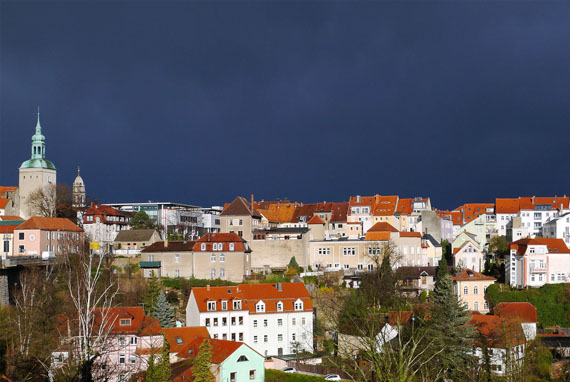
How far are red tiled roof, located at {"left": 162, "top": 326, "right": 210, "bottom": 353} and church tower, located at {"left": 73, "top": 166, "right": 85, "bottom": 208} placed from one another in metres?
44.8

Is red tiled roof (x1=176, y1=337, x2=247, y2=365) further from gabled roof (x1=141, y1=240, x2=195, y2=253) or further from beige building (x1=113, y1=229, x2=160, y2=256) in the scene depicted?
beige building (x1=113, y1=229, x2=160, y2=256)

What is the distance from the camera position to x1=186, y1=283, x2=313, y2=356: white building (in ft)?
157

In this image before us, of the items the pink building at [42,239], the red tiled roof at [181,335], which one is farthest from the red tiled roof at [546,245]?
the pink building at [42,239]

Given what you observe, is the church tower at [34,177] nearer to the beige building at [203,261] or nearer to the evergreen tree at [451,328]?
the beige building at [203,261]

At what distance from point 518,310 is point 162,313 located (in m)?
24.4

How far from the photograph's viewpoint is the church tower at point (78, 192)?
8446 centimetres

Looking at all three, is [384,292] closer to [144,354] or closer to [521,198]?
[144,354]

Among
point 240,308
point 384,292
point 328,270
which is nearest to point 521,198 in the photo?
point 328,270

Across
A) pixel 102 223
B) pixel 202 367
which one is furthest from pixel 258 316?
pixel 102 223

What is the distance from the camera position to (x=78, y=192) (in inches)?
3792

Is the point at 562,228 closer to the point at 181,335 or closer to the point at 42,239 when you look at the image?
the point at 181,335

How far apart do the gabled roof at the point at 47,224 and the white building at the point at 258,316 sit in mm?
21195

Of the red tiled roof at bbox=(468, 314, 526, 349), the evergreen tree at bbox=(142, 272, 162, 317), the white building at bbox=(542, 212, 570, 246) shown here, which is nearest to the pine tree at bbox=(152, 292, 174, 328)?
the evergreen tree at bbox=(142, 272, 162, 317)

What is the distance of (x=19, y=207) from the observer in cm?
8219
